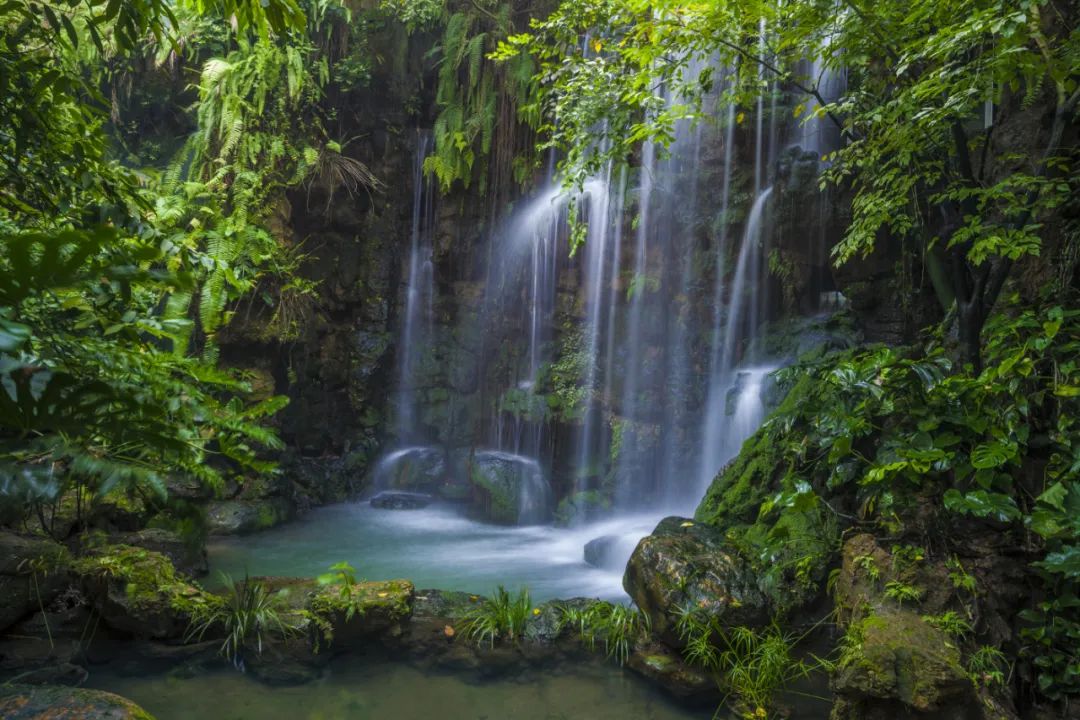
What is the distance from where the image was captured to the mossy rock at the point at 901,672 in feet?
9.62

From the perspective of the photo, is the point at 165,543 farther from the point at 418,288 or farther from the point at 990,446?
the point at 418,288

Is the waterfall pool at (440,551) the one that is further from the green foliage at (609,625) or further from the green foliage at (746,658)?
the green foliage at (746,658)

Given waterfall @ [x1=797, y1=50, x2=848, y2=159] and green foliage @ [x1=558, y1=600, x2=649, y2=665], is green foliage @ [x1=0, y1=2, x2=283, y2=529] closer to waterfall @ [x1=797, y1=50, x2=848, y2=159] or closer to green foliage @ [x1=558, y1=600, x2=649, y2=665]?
green foliage @ [x1=558, y1=600, x2=649, y2=665]

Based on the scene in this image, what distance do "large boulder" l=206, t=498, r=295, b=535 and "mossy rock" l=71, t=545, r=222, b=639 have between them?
141 inches

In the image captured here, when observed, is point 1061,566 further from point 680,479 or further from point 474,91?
point 474,91

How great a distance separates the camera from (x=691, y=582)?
4.24 metres

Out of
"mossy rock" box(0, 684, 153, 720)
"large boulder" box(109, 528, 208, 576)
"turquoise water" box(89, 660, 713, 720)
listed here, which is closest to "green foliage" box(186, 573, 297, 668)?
"turquoise water" box(89, 660, 713, 720)

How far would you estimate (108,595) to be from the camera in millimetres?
4117

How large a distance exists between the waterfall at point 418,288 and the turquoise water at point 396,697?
27.5ft

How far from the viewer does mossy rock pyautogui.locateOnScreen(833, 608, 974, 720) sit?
9.62 ft

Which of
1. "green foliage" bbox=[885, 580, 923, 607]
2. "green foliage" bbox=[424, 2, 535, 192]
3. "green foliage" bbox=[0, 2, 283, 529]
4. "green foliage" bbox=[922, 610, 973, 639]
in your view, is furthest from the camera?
"green foliage" bbox=[424, 2, 535, 192]

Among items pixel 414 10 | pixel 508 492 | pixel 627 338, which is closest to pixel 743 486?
pixel 508 492

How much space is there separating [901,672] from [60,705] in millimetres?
3631

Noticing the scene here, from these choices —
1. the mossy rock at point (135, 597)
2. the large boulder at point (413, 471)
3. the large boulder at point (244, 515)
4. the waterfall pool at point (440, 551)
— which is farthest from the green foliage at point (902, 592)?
Answer: the large boulder at point (413, 471)
